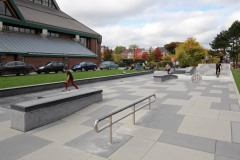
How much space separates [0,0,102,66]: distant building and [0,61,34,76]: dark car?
15.0 feet

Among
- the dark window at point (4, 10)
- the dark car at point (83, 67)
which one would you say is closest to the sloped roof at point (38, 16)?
the dark window at point (4, 10)

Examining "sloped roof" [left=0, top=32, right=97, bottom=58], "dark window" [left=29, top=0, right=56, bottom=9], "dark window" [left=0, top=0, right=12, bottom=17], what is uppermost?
"dark window" [left=29, top=0, right=56, bottom=9]

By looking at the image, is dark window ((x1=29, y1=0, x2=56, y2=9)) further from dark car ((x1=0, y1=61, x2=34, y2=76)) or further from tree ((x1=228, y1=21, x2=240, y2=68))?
tree ((x1=228, y1=21, x2=240, y2=68))

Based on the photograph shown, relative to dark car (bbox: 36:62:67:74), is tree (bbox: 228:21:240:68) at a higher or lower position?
higher

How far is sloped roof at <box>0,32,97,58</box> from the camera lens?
27.2 m

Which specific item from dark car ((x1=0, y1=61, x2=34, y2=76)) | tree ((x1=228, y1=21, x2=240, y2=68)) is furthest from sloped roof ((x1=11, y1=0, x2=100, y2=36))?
tree ((x1=228, y1=21, x2=240, y2=68))

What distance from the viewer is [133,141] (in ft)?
16.7

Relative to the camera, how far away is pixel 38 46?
31.3 m

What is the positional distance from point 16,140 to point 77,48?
35801 millimetres

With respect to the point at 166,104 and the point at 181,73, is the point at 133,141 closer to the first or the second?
the point at 166,104

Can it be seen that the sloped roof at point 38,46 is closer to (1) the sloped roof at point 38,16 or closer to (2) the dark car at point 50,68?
(1) the sloped roof at point 38,16

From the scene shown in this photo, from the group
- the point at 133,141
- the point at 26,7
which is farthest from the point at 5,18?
the point at 133,141

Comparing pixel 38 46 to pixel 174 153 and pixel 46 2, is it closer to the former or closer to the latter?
pixel 46 2

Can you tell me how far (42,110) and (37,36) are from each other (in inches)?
1234
